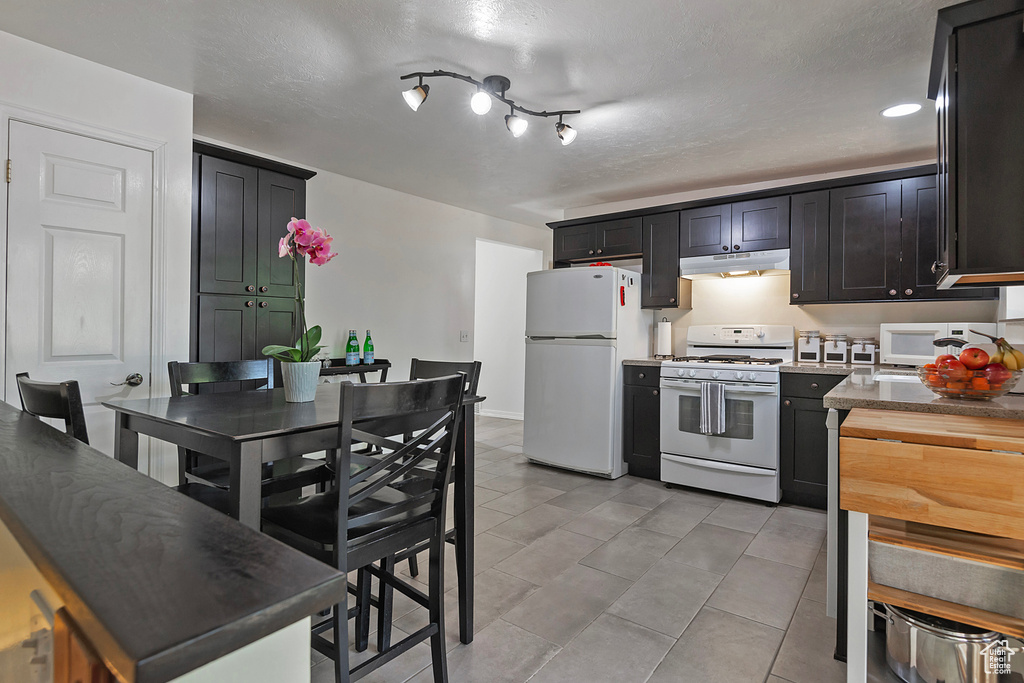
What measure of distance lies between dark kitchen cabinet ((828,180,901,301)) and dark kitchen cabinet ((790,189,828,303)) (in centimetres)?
4

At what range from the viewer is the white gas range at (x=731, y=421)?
3.48m

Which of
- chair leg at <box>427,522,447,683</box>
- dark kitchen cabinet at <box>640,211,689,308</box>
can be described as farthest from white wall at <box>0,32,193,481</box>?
dark kitchen cabinet at <box>640,211,689,308</box>

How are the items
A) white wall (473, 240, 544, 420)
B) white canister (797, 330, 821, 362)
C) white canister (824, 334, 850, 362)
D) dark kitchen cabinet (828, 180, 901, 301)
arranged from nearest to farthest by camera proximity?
dark kitchen cabinet (828, 180, 901, 301) → white canister (824, 334, 850, 362) → white canister (797, 330, 821, 362) → white wall (473, 240, 544, 420)

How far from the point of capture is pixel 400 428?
1.60 m

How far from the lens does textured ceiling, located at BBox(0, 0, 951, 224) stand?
2.11 m

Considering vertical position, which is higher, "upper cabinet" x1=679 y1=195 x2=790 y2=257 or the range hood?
"upper cabinet" x1=679 y1=195 x2=790 y2=257

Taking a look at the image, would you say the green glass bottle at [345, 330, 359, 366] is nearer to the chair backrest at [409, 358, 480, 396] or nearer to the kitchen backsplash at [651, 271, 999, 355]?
the chair backrest at [409, 358, 480, 396]

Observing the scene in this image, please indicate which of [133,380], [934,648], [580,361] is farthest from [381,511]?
[580,361]

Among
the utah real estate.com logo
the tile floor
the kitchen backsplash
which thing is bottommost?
the tile floor

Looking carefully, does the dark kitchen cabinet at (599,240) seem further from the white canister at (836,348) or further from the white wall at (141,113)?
the white wall at (141,113)

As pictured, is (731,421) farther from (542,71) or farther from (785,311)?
(542,71)

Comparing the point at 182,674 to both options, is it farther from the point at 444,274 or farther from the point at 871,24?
the point at 444,274

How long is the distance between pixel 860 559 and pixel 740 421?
2101 mm

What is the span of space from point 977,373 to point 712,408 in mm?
1788
